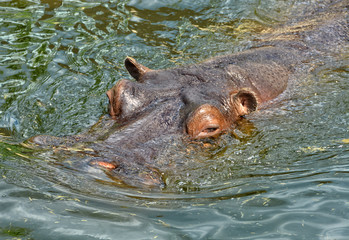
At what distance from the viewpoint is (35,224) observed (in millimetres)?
3682

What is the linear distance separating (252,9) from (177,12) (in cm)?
152

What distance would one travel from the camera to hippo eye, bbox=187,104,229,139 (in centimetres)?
522

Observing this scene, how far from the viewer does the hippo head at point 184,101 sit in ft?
17.3

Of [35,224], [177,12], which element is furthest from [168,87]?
[177,12]

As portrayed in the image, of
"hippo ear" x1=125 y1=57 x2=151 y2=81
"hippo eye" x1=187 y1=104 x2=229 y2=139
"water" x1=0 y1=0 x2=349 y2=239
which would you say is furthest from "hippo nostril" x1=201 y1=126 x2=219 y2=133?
"hippo ear" x1=125 y1=57 x2=151 y2=81

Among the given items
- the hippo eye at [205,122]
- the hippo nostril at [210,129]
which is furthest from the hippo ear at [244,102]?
the hippo nostril at [210,129]

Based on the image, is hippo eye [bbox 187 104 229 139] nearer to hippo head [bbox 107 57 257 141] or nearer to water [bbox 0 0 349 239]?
hippo head [bbox 107 57 257 141]

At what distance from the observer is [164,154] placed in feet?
16.0

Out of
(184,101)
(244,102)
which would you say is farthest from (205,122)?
(244,102)

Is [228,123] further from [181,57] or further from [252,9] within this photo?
[252,9]

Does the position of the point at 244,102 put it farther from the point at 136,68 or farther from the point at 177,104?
the point at 136,68

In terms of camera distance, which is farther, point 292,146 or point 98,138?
point 292,146

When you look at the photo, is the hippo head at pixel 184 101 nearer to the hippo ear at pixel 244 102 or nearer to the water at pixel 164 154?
the hippo ear at pixel 244 102

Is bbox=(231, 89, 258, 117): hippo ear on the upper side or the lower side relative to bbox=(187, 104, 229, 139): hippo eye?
upper
